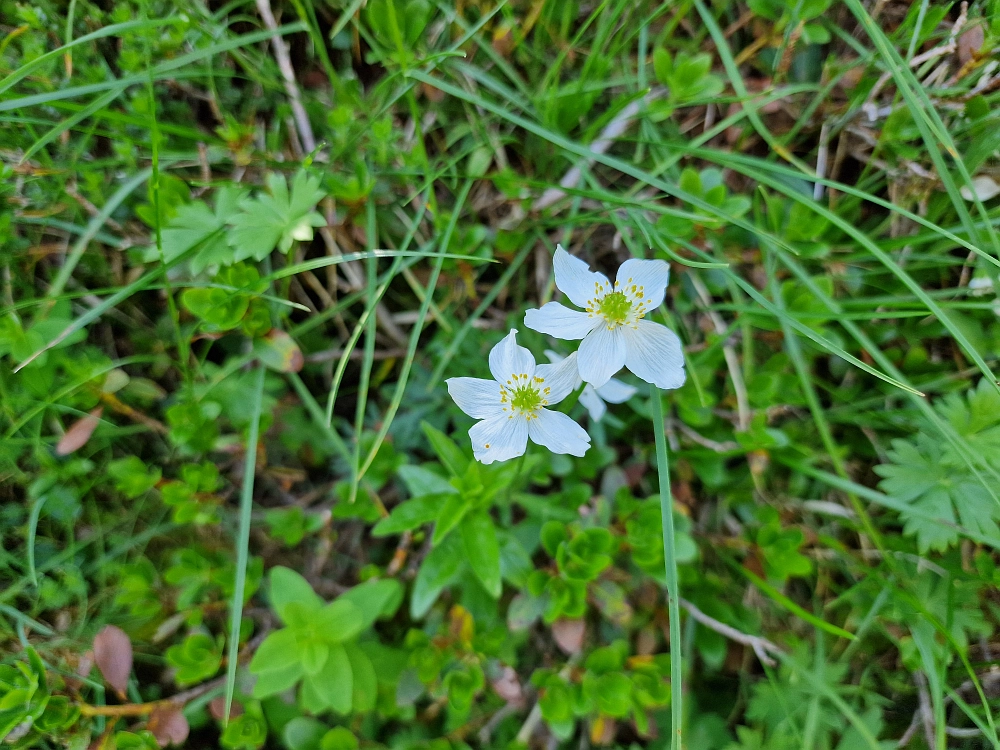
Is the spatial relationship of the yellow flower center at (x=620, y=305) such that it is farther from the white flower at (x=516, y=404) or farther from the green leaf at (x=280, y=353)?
the green leaf at (x=280, y=353)

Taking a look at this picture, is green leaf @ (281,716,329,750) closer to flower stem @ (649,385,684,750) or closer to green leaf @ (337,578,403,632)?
green leaf @ (337,578,403,632)

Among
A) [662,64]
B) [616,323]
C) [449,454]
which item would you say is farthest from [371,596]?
[662,64]

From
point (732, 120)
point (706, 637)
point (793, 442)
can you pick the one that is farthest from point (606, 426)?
point (732, 120)

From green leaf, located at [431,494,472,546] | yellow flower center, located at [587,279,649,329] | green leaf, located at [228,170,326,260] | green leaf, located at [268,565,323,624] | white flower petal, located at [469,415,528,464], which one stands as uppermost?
green leaf, located at [228,170,326,260]

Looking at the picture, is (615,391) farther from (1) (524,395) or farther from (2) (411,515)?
(2) (411,515)

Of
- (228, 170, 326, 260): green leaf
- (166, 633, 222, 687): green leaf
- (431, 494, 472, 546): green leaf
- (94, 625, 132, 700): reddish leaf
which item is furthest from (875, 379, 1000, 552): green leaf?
(94, 625, 132, 700): reddish leaf

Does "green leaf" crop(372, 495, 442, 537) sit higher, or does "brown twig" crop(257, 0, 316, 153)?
"brown twig" crop(257, 0, 316, 153)

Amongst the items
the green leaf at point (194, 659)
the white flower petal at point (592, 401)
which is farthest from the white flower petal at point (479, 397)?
the green leaf at point (194, 659)
